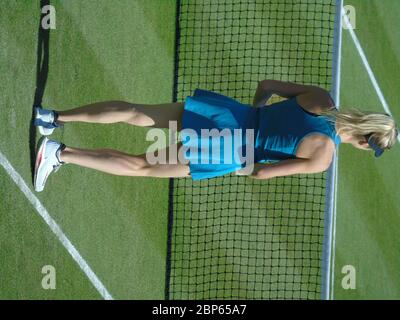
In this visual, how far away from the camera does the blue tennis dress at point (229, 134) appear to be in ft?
19.9

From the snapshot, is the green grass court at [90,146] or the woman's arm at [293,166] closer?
the woman's arm at [293,166]

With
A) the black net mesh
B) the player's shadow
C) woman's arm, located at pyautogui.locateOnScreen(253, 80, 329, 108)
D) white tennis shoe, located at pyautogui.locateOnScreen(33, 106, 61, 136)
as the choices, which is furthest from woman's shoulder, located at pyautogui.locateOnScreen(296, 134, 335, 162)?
the black net mesh

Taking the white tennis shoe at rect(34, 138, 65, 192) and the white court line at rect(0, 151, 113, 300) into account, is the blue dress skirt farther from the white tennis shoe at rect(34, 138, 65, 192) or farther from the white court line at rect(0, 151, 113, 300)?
the white court line at rect(0, 151, 113, 300)

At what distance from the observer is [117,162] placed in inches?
243

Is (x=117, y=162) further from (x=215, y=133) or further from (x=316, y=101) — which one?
(x=316, y=101)

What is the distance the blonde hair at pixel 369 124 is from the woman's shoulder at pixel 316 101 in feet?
0.30

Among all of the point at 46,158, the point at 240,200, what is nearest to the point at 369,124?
the point at 46,158

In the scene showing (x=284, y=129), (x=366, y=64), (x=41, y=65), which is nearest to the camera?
(x=284, y=129)

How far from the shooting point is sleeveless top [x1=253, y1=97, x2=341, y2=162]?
19.0ft

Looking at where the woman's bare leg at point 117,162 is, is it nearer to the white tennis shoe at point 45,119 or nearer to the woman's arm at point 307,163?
the white tennis shoe at point 45,119

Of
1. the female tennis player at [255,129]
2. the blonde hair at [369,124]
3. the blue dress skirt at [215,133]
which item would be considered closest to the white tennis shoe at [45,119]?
the female tennis player at [255,129]

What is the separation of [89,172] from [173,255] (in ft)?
5.28

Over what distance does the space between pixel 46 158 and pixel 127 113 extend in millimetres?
835

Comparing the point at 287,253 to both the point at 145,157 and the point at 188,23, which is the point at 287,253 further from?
the point at 145,157
